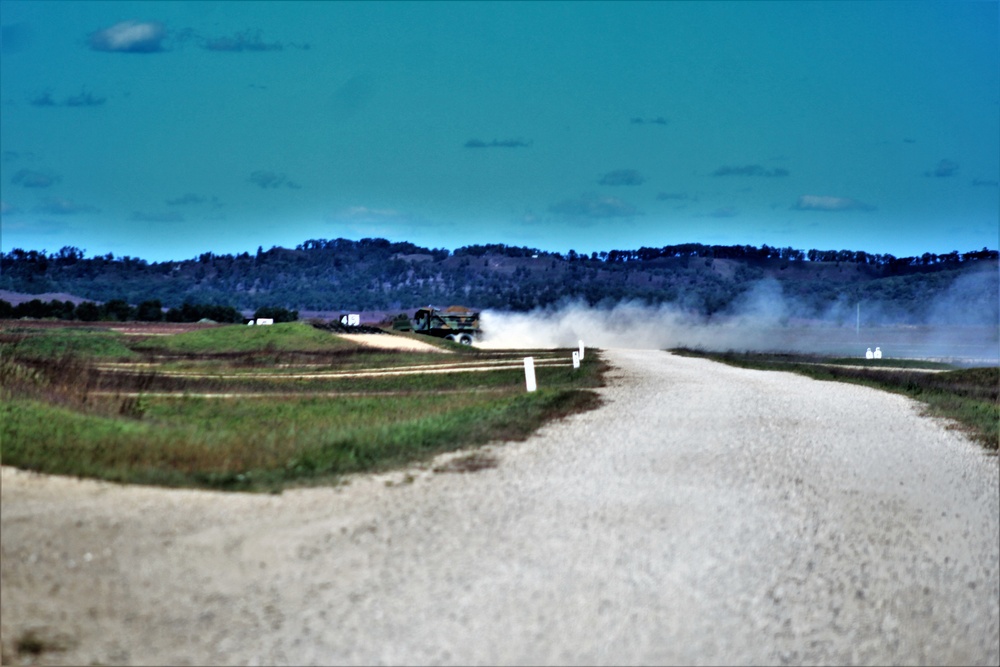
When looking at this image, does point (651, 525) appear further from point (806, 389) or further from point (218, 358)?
point (218, 358)

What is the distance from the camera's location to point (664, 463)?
14062mm

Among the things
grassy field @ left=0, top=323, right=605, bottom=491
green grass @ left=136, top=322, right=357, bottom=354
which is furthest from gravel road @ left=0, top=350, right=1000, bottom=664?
green grass @ left=136, top=322, right=357, bottom=354

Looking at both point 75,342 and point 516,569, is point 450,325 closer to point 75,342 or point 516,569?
point 75,342

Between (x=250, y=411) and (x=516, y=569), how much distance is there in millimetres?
15382


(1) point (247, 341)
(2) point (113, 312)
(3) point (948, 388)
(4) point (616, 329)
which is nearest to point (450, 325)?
(4) point (616, 329)

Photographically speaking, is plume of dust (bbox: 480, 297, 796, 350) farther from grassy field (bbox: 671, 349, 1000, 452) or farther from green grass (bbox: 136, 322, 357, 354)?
grassy field (bbox: 671, 349, 1000, 452)

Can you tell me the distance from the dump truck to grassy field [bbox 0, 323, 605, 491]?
23.8 meters

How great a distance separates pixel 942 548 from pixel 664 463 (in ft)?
11.6

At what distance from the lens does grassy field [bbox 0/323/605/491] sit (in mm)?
12594

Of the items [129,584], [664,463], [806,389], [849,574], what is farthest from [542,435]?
[806,389]

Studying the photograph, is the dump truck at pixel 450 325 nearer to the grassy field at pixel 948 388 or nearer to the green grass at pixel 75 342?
the green grass at pixel 75 342

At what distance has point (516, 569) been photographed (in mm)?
9461

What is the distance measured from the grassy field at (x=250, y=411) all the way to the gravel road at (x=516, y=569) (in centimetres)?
97

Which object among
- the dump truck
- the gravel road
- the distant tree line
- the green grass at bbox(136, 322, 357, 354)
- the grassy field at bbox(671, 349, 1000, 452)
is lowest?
the gravel road
